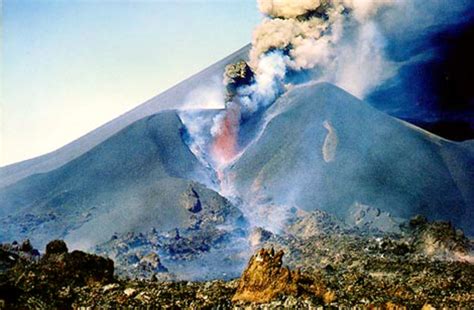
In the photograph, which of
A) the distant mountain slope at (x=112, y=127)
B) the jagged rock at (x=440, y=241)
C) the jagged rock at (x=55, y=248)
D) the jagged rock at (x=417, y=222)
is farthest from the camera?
the distant mountain slope at (x=112, y=127)

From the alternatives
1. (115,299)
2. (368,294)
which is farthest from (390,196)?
(115,299)

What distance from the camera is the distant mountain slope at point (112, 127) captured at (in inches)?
4012

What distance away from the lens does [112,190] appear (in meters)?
74.4

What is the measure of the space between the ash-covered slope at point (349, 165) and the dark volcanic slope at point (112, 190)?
27.1 ft

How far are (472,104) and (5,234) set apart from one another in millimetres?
77419

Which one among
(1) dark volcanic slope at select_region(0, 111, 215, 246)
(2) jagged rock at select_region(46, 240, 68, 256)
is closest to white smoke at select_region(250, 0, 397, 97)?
(1) dark volcanic slope at select_region(0, 111, 215, 246)

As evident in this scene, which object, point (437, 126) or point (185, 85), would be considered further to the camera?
point (185, 85)

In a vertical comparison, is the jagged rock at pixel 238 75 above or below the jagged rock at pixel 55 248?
below

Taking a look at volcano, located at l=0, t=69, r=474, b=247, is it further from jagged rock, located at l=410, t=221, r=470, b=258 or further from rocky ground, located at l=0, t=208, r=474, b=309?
rocky ground, located at l=0, t=208, r=474, b=309

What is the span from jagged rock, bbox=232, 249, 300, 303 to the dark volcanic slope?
42.2m

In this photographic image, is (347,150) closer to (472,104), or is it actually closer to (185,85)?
(472,104)

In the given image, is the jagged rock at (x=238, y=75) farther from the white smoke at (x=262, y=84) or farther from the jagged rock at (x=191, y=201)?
the jagged rock at (x=191, y=201)

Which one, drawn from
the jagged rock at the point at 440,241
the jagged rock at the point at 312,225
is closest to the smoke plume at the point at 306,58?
the jagged rock at the point at 312,225

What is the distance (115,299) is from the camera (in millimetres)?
19375
